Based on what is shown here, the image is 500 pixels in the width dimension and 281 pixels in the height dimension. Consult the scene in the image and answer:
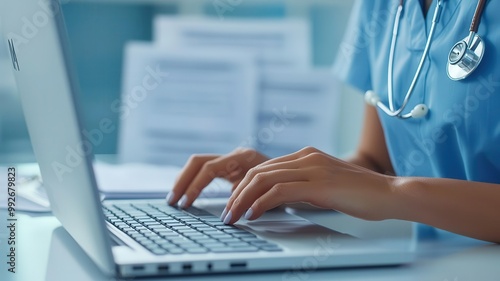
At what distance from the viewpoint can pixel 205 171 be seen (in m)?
0.96

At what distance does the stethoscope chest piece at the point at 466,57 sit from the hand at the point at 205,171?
0.29m

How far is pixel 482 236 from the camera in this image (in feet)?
2.54

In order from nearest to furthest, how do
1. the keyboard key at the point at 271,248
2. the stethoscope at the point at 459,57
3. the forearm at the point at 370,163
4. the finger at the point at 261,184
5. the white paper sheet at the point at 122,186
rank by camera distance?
the keyboard key at the point at 271,248
the finger at the point at 261,184
the stethoscope at the point at 459,57
the white paper sheet at the point at 122,186
the forearm at the point at 370,163

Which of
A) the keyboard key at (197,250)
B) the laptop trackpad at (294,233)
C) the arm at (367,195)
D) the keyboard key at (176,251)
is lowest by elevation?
the laptop trackpad at (294,233)

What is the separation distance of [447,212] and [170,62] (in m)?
1.35

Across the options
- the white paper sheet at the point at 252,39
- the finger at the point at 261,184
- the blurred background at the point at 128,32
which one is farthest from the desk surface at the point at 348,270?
the blurred background at the point at 128,32

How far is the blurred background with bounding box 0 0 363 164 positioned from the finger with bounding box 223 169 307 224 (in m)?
1.83

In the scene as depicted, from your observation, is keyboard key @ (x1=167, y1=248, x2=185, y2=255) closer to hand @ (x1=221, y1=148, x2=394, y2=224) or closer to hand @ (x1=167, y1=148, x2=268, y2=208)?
hand @ (x1=221, y1=148, x2=394, y2=224)

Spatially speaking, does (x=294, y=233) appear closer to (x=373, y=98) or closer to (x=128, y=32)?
(x=373, y=98)

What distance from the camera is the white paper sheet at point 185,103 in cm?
198

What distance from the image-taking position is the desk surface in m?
0.62

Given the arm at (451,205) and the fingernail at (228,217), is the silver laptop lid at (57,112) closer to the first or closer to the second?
the fingernail at (228,217)

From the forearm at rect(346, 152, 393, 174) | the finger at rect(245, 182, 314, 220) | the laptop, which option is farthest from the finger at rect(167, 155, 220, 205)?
the forearm at rect(346, 152, 393, 174)

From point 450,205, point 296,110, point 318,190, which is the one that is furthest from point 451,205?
point 296,110
